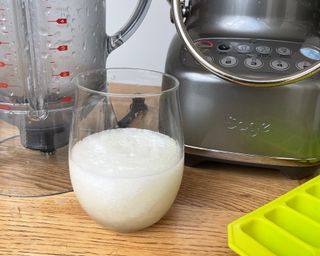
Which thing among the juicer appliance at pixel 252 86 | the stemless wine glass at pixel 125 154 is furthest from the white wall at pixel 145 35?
→ the stemless wine glass at pixel 125 154

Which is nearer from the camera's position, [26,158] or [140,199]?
[140,199]

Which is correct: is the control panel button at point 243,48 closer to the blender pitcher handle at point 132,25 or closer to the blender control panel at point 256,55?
the blender control panel at point 256,55

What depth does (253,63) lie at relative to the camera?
454 millimetres

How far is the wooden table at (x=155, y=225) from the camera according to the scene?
37 centimetres

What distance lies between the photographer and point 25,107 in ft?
1.47

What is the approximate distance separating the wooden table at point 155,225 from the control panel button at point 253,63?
118mm

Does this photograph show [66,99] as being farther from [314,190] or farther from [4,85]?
[314,190]

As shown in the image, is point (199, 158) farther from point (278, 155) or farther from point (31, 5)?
point (31, 5)

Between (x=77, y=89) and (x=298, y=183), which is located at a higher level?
(x=77, y=89)

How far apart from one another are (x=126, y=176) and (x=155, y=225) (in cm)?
8

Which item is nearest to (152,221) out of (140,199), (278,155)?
(140,199)

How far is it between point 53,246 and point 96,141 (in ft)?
0.29

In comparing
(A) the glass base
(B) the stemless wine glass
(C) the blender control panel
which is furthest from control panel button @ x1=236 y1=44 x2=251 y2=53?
(A) the glass base

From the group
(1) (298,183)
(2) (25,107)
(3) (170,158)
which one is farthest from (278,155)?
(2) (25,107)
